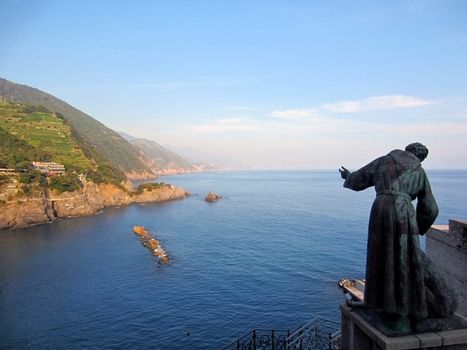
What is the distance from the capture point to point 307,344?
23.2 m

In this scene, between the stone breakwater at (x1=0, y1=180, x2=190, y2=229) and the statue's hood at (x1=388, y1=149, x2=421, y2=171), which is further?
the stone breakwater at (x1=0, y1=180, x2=190, y2=229)

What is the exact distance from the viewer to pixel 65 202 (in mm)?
88312

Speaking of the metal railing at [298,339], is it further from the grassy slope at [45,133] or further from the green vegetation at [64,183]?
the grassy slope at [45,133]

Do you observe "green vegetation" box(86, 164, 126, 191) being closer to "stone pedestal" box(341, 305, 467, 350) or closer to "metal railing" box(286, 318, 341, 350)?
"metal railing" box(286, 318, 341, 350)

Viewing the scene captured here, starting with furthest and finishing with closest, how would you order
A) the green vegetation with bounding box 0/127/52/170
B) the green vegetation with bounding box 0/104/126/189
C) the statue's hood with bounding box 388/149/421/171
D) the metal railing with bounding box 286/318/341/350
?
the green vegetation with bounding box 0/104/126/189, the green vegetation with bounding box 0/127/52/170, the metal railing with bounding box 286/318/341/350, the statue's hood with bounding box 388/149/421/171

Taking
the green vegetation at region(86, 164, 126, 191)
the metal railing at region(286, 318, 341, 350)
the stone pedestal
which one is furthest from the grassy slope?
the stone pedestal

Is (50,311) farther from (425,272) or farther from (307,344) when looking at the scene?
(425,272)

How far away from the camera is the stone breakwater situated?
7397 cm

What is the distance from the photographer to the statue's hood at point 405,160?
665 centimetres

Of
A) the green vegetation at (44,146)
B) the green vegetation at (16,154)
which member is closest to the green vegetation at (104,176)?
the green vegetation at (44,146)

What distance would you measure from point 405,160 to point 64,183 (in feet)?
305

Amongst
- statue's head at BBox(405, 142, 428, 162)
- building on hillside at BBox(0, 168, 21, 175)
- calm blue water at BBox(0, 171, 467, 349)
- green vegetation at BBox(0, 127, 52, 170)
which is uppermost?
green vegetation at BBox(0, 127, 52, 170)

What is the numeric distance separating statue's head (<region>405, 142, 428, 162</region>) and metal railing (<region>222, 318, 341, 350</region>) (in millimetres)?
14292

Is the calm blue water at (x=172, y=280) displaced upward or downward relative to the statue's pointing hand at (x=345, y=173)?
downward
